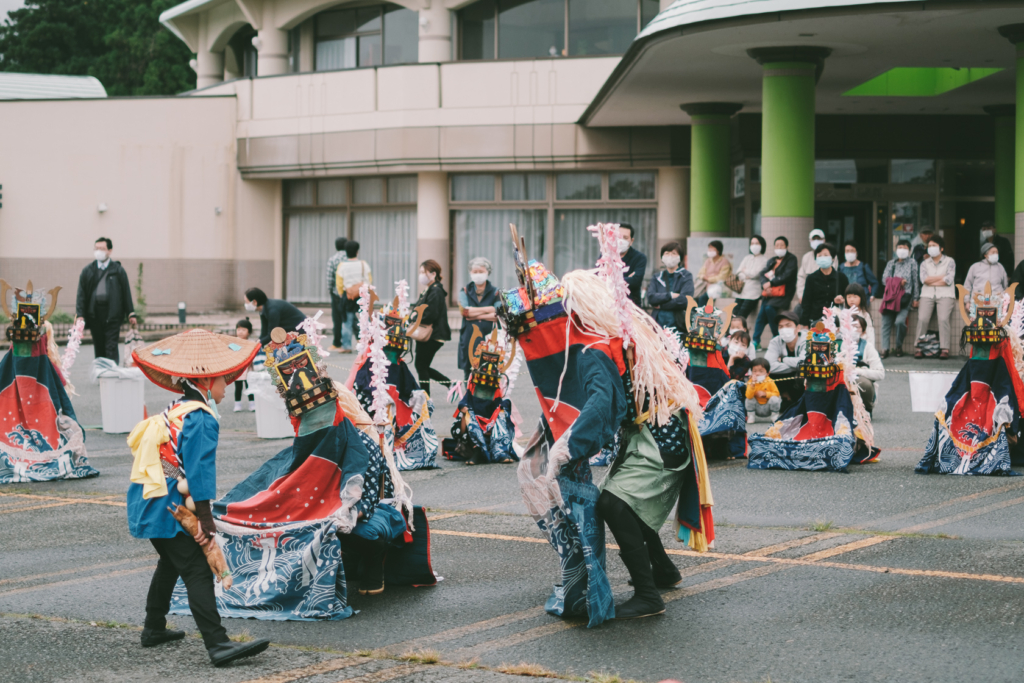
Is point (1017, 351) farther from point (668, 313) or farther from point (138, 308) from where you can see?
point (138, 308)

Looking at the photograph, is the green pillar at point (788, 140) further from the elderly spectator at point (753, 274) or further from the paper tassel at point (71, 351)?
the paper tassel at point (71, 351)

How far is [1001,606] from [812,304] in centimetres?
1069

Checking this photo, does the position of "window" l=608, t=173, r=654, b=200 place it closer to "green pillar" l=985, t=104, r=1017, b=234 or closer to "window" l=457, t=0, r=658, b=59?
"window" l=457, t=0, r=658, b=59

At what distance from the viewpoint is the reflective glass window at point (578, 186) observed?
89.2 feet

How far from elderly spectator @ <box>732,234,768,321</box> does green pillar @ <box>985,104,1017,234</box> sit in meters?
9.22

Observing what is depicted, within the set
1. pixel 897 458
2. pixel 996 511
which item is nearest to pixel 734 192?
pixel 897 458

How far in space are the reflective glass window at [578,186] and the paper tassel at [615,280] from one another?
21715 mm

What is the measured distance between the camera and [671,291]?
12.9 metres

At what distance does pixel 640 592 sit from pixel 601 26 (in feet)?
74.0

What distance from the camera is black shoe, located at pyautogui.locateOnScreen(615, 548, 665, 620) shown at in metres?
5.55

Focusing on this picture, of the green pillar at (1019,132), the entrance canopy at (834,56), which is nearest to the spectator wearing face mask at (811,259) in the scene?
the green pillar at (1019,132)

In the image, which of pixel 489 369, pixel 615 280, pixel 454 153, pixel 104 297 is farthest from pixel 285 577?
pixel 454 153

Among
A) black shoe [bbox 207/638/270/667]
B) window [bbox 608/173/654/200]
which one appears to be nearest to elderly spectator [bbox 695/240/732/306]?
window [bbox 608/173/654/200]

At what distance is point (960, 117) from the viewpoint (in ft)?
84.2
